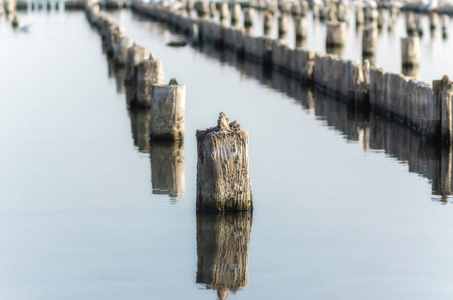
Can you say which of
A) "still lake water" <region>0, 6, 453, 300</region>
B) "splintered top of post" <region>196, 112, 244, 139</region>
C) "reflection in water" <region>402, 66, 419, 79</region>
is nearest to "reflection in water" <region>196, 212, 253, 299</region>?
"still lake water" <region>0, 6, 453, 300</region>

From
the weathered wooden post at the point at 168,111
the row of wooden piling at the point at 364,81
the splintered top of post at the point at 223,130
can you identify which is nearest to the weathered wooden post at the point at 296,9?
the row of wooden piling at the point at 364,81

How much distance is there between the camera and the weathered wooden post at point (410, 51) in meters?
34.4

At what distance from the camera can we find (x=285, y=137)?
67.1 ft

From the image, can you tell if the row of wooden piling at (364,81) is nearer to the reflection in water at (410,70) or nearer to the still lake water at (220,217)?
the reflection in water at (410,70)

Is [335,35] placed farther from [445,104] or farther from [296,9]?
[296,9]

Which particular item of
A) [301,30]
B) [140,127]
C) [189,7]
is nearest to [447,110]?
[140,127]

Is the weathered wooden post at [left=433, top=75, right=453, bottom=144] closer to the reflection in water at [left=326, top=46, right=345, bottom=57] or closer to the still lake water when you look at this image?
the still lake water

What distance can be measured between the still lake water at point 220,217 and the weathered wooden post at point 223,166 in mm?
315

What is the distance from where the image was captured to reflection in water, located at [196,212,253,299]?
1070 cm

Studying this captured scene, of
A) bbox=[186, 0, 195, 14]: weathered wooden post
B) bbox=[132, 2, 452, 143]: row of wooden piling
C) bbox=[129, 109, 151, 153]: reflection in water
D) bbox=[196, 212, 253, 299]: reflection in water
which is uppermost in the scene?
bbox=[186, 0, 195, 14]: weathered wooden post

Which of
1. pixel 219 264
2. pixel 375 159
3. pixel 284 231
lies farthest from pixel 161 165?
pixel 219 264

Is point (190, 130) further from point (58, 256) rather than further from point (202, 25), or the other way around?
point (202, 25)

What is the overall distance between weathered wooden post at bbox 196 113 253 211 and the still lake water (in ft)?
1.03

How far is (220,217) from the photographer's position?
1313cm
